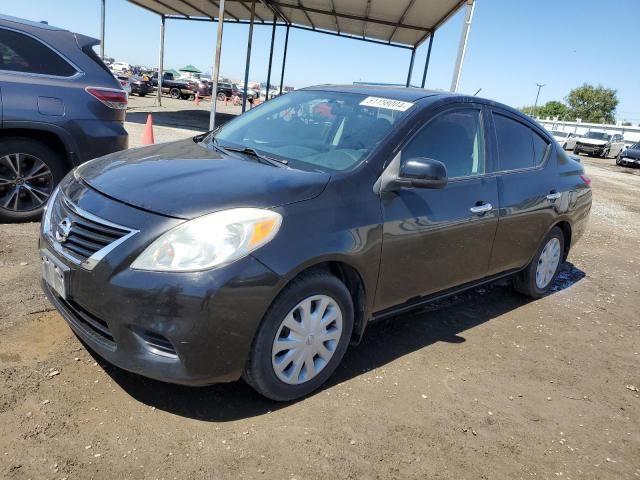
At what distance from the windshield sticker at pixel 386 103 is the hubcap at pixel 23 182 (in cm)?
314

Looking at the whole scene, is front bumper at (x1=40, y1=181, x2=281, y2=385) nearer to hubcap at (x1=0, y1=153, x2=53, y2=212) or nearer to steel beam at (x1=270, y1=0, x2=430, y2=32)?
hubcap at (x1=0, y1=153, x2=53, y2=212)

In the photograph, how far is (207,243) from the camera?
2.29m

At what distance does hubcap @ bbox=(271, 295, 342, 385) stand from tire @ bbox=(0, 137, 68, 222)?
3.41 m

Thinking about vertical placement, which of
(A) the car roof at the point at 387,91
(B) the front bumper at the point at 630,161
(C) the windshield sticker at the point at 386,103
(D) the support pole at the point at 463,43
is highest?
(D) the support pole at the point at 463,43

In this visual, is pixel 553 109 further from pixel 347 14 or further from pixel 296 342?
pixel 296 342

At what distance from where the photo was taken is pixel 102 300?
232 cm

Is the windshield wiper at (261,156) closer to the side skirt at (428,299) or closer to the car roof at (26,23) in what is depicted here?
the side skirt at (428,299)

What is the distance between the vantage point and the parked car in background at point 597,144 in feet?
103

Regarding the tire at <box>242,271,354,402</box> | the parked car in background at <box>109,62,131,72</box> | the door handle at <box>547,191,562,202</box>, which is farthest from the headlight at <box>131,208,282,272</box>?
the parked car in background at <box>109,62,131,72</box>

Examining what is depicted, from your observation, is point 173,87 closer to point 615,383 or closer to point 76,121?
point 76,121

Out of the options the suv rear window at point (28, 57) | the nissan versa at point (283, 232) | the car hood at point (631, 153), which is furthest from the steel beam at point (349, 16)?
the car hood at point (631, 153)

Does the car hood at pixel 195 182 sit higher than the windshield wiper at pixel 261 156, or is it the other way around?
the windshield wiper at pixel 261 156

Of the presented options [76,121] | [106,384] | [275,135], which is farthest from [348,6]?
[106,384]

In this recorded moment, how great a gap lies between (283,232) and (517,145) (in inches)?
100
